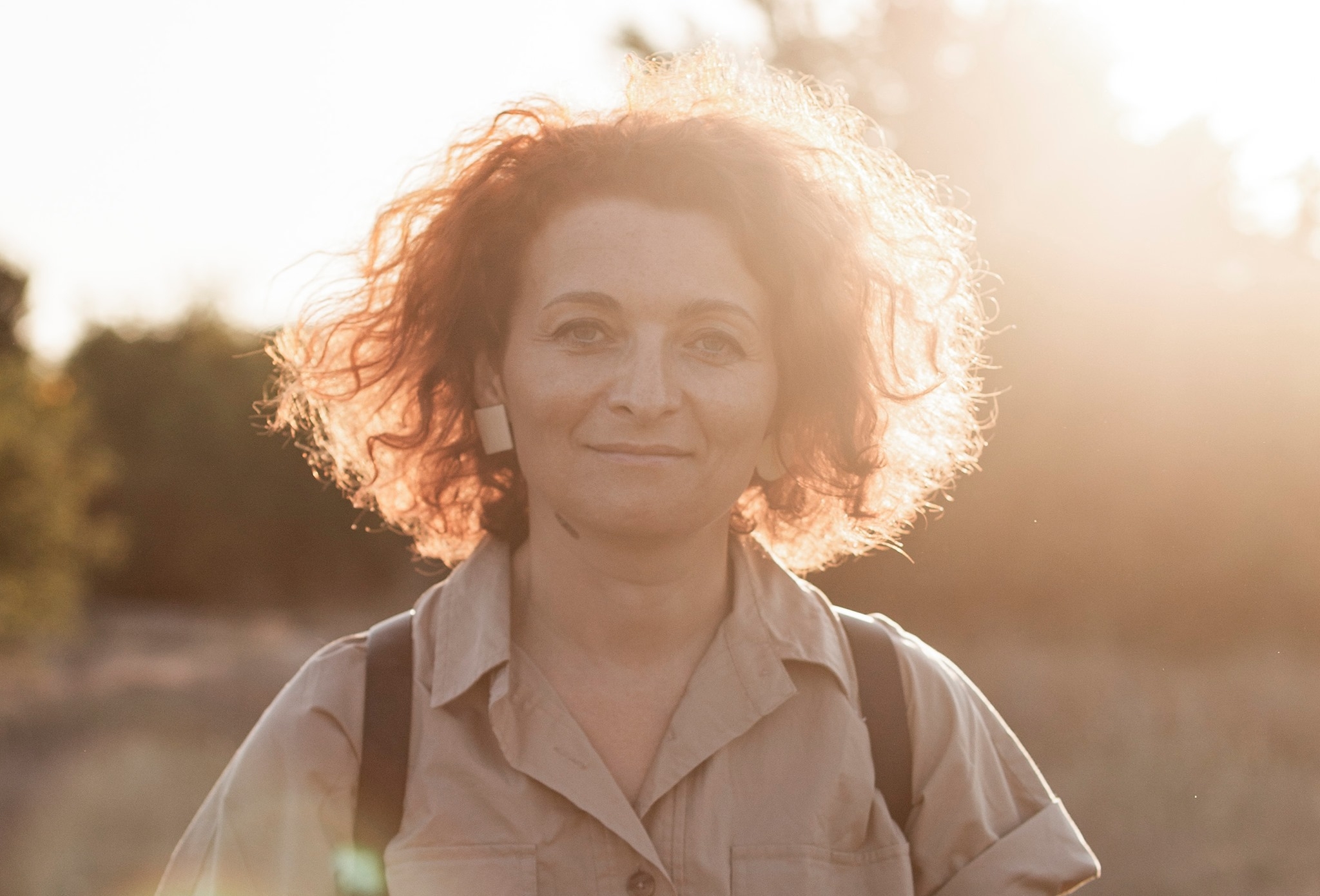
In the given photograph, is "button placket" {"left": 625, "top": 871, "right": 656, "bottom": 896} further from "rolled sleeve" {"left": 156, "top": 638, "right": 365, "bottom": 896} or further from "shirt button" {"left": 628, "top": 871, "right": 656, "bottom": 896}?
"rolled sleeve" {"left": 156, "top": 638, "right": 365, "bottom": 896}

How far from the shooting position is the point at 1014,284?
1084 cm

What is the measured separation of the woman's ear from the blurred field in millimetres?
4747

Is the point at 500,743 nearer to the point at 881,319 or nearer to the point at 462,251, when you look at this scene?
the point at 462,251

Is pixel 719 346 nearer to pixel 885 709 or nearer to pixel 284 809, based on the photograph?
pixel 885 709

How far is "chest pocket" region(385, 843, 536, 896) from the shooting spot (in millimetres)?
2230

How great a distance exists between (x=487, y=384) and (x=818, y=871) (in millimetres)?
1149

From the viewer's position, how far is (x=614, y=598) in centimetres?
255

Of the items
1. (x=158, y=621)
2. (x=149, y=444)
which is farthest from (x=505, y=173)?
(x=149, y=444)

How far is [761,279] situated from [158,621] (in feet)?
57.3

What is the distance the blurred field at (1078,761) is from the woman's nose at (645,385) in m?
4.84

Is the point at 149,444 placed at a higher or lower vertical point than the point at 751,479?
higher

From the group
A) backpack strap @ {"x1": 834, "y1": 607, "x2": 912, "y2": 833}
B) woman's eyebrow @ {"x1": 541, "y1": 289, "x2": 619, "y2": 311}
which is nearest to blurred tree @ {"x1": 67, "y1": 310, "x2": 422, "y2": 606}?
backpack strap @ {"x1": 834, "y1": 607, "x2": 912, "y2": 833}

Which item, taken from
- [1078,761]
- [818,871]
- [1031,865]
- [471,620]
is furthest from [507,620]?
[1078,761]

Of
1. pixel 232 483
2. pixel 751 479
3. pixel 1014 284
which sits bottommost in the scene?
pixel 751 479
